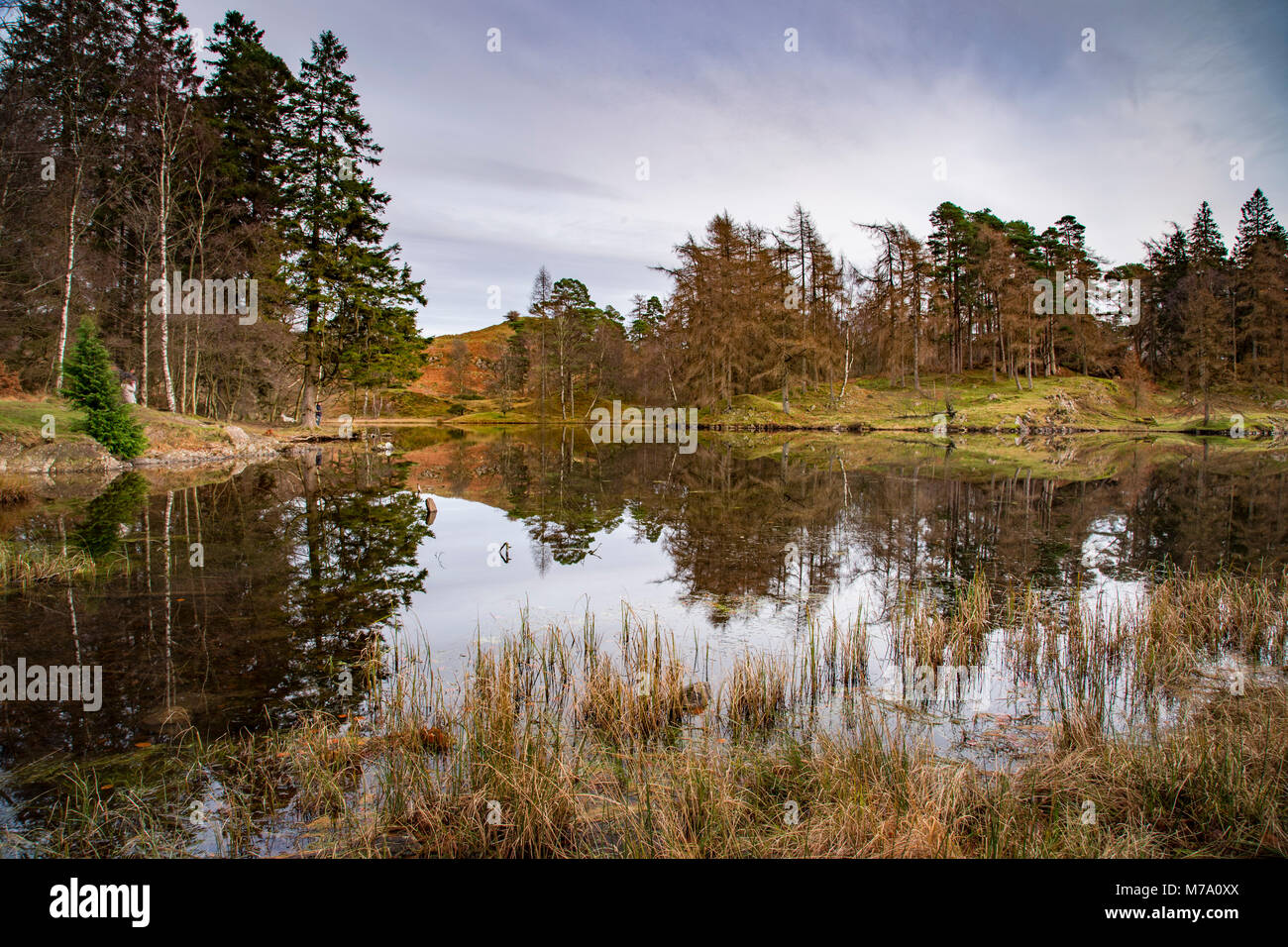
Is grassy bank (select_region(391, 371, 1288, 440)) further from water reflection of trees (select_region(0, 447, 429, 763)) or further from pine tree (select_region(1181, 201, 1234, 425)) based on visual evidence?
water reflection of trees (select_region(0, 447, 429, 763))

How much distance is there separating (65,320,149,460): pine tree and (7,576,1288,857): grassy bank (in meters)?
21.6

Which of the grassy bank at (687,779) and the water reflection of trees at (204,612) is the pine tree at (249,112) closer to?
the water reflection of trees at (204,612)

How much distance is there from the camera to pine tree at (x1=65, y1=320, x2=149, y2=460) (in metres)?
21.5

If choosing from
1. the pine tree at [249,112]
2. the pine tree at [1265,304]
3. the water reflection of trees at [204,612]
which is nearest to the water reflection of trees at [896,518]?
the water reflection of trees at [204,612]

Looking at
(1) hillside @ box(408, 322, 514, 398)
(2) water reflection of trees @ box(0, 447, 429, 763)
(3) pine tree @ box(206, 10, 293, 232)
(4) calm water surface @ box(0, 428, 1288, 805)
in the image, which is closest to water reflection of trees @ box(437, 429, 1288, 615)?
(4) calm water surface @ box(0, 428, 1288, 805)

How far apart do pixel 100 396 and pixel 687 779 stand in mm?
26575

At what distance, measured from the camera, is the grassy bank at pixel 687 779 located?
4121mm

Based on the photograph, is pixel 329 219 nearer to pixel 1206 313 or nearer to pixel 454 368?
pixel 1206 313

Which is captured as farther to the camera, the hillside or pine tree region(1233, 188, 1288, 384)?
the hillside

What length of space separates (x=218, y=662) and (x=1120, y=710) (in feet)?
30.5

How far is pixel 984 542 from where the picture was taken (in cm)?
1443

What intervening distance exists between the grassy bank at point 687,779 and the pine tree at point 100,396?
21.6 meters
